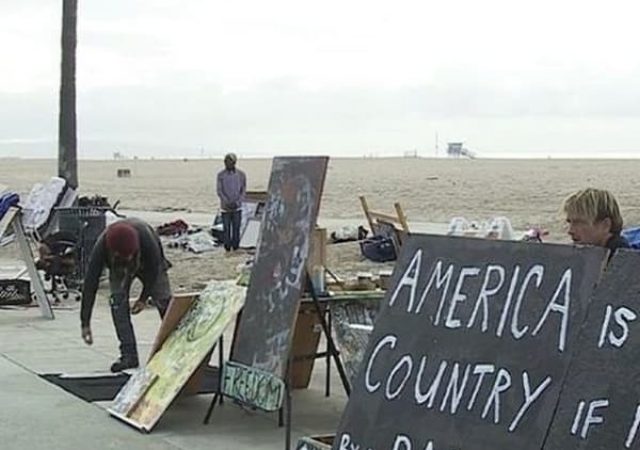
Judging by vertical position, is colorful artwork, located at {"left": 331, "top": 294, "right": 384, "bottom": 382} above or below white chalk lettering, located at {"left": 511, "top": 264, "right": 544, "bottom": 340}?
below

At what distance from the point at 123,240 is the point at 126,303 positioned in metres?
0.60

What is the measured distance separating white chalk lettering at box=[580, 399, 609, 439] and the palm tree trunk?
19.3 metres

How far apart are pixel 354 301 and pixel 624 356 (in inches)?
173

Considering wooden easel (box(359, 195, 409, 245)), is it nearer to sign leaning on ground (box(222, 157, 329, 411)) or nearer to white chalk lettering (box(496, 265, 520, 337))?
sign leaning on ground (box(222, 157, 329, 411))

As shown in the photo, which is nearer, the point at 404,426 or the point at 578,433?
the point at 578,433

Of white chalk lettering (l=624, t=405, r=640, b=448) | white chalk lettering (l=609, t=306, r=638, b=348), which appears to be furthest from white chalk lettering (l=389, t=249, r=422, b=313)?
white chalk lettering (l=624, t=405, r=640, b=448)

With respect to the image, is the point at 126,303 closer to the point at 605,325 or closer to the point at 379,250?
the point at 605,325

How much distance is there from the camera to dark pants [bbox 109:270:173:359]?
380 inches

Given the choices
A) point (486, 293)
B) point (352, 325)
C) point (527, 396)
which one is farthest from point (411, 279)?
point (352, 325)

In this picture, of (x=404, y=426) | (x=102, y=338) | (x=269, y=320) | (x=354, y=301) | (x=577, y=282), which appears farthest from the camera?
(x=102, y=338)

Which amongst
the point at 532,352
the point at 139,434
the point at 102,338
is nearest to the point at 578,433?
the point at 532,352

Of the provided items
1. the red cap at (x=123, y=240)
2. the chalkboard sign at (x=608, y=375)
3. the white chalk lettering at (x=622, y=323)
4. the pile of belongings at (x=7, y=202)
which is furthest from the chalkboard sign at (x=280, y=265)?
the pile of belongings at (x=7, y=202)

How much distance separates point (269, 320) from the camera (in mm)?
7344

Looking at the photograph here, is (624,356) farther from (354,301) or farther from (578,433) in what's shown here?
(354,301)
